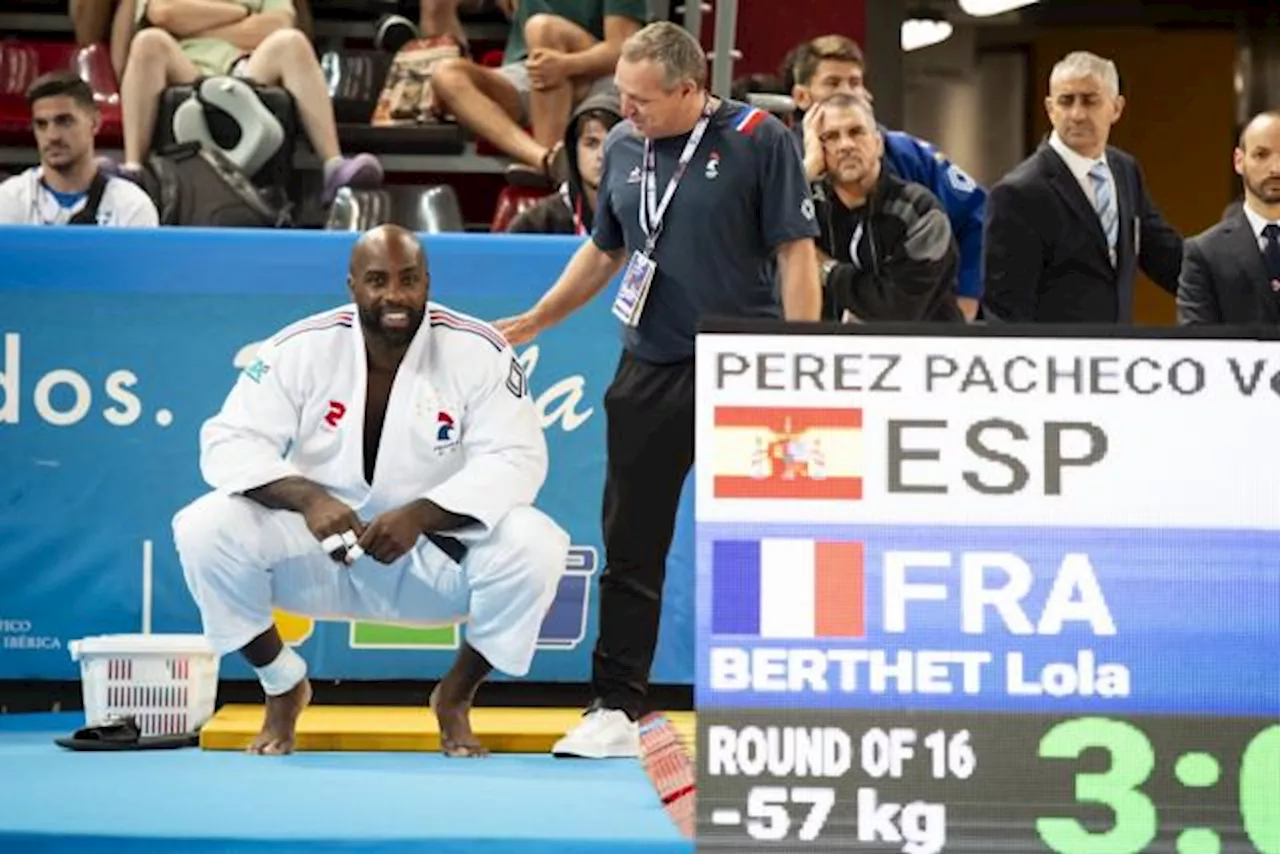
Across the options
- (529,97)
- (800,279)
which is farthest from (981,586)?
(529,97)

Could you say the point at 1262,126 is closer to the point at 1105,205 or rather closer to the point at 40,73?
the point at 1105,205

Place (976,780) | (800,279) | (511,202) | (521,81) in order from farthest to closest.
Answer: (521,81) → (511,202) → (800,279) → (976,780)

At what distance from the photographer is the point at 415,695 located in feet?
24.0

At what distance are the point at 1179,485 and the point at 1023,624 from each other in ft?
1.15

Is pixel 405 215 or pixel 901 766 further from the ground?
→ pixel 405 215

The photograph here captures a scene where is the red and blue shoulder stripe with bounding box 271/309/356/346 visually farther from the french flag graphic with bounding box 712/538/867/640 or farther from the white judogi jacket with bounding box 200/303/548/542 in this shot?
the french flag graphic with bounding box 712/538/867/640

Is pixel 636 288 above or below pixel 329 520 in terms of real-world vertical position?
above

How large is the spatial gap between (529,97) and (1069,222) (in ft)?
10.2

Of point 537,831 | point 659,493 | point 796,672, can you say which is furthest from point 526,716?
point 796,672

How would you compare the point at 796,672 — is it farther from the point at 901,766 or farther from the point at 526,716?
the point at 526,716

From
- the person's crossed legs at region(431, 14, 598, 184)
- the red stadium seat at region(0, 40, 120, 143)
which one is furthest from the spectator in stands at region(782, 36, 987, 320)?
the red stadium seat at region(0, 40, 120, 143)

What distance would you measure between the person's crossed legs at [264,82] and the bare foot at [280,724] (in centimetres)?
284

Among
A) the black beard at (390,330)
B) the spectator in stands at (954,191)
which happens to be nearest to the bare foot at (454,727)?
the black beard at (390,330)

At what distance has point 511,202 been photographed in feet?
30.1
